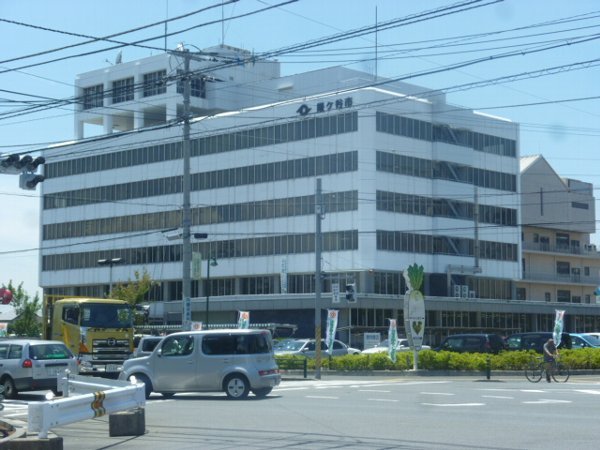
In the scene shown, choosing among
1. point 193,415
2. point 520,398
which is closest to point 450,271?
point 520,398

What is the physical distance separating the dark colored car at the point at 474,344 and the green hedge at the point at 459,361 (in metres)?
4.01

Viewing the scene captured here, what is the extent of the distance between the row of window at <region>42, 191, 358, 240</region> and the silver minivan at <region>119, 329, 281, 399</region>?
44238mm

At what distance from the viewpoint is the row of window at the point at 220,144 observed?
72.4 m

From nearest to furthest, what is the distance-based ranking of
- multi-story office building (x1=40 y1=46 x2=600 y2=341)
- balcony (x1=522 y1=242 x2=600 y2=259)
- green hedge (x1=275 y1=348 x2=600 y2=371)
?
green hedge (x1=275 y1=348 x2=600 y2=371) → multi-story office building (x1=40 y1=46 x2=600 y2=341) → balcony (x1=522 y1=242 x2=600 y2=259)

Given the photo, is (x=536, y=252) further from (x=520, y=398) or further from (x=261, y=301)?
(x=520, y=398)

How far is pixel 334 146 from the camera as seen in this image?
237 ft

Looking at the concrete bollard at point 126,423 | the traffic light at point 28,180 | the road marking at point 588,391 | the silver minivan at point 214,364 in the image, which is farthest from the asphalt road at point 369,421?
the traffic light at point 28,180

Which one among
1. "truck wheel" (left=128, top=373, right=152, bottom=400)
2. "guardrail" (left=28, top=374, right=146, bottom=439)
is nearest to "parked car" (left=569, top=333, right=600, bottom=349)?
"truck wheel" (left=128, top=373, right=152, bottom=400)

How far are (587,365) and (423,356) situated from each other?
21.4 ft

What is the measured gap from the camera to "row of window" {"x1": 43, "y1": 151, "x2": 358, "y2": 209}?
7250 centimetres

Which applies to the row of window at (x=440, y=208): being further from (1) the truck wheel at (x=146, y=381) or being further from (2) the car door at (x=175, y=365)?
(2) the car door at (x=175, y=365)

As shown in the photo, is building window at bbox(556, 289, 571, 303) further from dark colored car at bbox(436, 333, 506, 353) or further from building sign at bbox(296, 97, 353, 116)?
dark colored car at bbox(436, 333, 506, 353)

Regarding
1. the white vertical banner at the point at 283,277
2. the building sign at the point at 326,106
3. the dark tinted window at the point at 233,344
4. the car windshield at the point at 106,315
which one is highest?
Result: the building sign at the point at 326,106

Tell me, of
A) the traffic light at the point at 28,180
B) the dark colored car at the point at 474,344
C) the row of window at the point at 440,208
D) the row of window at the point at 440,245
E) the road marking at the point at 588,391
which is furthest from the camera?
the row of window at the point at 440,245
